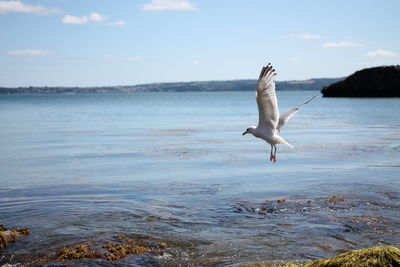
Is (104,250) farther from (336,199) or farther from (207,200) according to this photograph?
(336,199)

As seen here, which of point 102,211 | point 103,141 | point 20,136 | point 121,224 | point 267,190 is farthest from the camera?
point 20,136

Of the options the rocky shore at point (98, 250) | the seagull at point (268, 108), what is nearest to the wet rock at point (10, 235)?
the rocky shore at point (98, 250)

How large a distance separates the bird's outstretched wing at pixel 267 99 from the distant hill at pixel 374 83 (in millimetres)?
90276

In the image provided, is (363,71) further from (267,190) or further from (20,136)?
(267,190)

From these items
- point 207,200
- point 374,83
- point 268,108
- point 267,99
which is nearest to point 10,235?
point 207,200

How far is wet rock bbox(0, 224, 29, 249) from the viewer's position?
9.09 m

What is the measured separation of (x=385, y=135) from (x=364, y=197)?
1682 cm

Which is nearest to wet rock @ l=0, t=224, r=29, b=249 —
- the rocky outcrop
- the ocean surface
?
the ocean surface

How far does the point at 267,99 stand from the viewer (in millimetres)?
11836

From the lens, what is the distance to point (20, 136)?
30.8 m

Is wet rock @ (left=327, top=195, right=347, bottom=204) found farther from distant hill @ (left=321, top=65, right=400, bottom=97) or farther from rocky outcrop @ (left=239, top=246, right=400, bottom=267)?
distant hill @ (left=321, top=65, right=400, bottom=97)

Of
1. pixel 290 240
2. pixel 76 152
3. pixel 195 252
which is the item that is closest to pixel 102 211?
pixel 195 252

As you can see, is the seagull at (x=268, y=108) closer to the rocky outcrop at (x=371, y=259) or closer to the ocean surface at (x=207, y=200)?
the ocean surface at (x=207, y=200)

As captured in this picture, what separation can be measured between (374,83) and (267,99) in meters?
95.8
